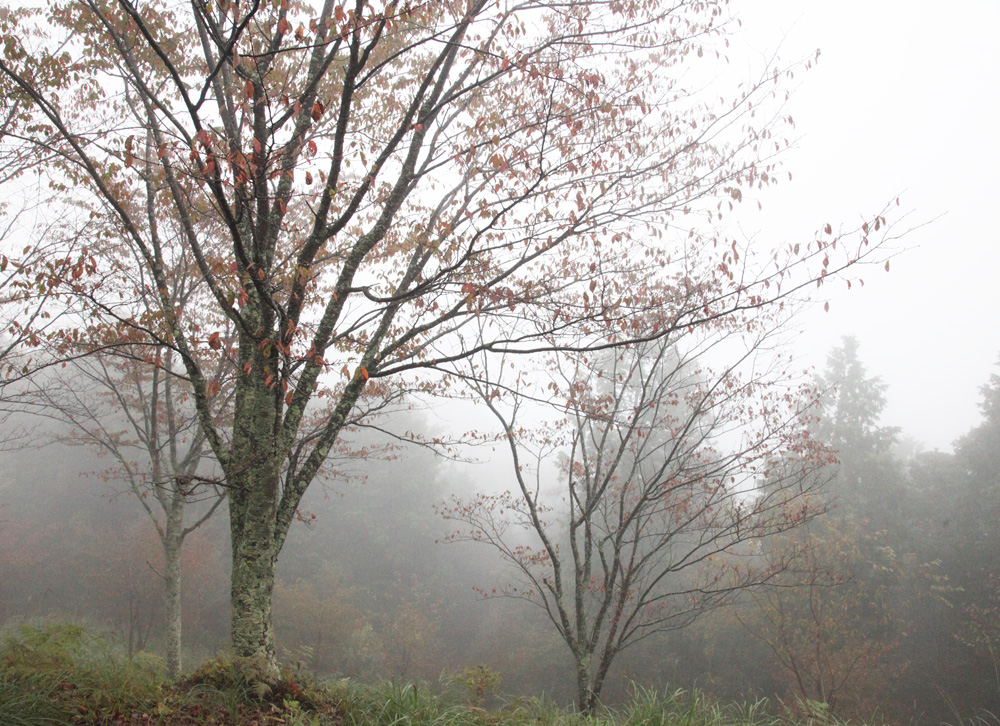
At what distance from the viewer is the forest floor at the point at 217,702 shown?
8.61 ft

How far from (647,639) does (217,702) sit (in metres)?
20.0

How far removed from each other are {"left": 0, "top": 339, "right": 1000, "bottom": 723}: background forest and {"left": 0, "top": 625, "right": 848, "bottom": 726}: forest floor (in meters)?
7.56

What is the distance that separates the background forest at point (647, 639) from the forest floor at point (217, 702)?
756cm

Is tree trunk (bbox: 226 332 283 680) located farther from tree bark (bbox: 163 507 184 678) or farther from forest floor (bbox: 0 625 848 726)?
tree bark (bbox: 163 507 184 678)

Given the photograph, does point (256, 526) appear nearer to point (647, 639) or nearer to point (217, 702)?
point (217, 702)

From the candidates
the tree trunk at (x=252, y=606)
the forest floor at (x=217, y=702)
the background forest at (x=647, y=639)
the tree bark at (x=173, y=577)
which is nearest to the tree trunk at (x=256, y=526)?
the tree trunk at (x=252, y=606)

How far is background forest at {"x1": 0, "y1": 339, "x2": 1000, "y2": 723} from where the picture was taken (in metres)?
15.1

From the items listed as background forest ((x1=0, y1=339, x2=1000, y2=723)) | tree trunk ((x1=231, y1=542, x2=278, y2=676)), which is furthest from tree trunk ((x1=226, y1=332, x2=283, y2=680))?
background forest ((x1=0, y1=339, x2=1000, y2=723))

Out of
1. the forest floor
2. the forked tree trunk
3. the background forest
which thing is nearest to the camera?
the forest floor

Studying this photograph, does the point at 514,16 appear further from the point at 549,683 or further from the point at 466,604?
the point at 466,604

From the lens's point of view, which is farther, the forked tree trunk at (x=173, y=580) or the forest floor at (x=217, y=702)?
the forked tree trunk at (x=173, y=580)

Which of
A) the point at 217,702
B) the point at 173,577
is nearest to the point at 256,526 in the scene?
the point at 217,702

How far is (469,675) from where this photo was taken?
204 inches

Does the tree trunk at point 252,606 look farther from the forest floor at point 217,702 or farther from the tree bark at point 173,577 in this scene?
the tree bark at point 173,577
